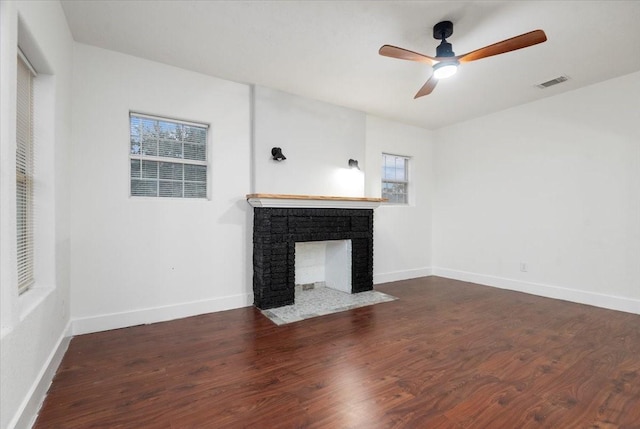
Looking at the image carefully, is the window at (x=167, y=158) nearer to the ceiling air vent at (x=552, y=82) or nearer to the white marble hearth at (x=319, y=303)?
the white marble hearth at (x=319, y=303)

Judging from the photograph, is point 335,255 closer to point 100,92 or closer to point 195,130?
point 195,130

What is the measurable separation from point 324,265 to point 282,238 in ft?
3.90

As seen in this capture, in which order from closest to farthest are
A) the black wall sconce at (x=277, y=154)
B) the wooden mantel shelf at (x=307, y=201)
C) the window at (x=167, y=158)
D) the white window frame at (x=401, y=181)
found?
the window at (x=167, y=158)
the wooden mantel shelf at (x=307, y=201)
the black wall sconce at (x=277, y=154)
the white window frame at (x=401, y=181)

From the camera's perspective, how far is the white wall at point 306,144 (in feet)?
12.6

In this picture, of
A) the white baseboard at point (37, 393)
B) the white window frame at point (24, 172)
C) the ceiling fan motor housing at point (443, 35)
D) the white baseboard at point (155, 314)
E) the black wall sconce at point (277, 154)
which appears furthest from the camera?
the black wall sconce at point (277, 154)

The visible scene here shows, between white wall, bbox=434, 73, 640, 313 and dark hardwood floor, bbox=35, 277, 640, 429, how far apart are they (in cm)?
73

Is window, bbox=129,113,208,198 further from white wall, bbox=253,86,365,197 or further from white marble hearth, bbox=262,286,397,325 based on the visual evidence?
white marble hearth, bbox=262,286,397,325

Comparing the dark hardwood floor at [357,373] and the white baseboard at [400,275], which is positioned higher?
the white baseboard at [400,275]

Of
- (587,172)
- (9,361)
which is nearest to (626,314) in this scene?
(587,172)

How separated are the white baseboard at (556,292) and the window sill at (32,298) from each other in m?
5.43

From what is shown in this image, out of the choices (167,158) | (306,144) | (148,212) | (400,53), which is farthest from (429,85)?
(148,212)

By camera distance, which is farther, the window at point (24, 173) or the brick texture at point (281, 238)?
the brick texture at point (281, 238)

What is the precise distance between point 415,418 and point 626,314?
3.48 metres

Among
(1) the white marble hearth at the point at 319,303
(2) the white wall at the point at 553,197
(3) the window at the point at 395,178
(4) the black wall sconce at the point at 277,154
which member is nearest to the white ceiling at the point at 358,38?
(2) the white wall at the point at 553,197
